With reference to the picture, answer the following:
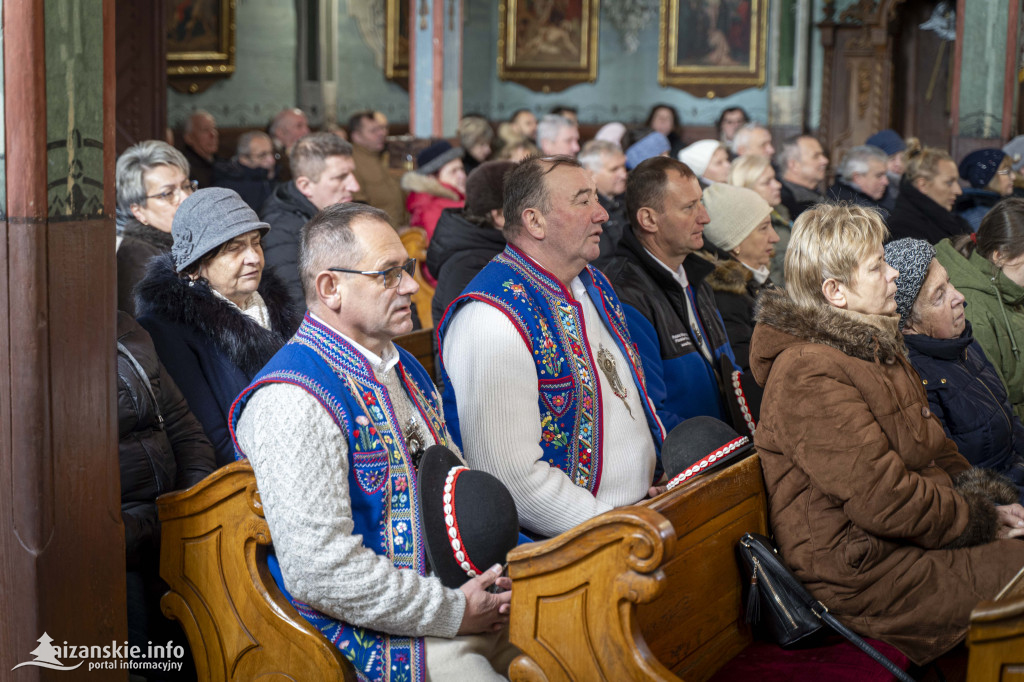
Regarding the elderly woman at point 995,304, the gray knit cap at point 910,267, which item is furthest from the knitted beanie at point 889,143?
the gray knit cap at point 910,267

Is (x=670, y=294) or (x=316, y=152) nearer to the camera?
(x=670, y=294)

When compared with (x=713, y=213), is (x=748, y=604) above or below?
below

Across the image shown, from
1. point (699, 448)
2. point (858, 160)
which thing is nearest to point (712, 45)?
point (858, 160)

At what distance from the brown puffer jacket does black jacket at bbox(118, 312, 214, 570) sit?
1550 millimetres

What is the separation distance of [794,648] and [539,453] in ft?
2.67

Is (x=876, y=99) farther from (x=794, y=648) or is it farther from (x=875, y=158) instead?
(x=794, y=648)

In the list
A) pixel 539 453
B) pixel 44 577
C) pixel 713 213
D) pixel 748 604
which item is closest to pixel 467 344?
pixel 539 453

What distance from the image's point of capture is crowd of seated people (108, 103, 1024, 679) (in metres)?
2.32

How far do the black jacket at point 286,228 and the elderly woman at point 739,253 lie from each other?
1.76 metres

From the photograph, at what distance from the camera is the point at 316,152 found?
501 centimetres

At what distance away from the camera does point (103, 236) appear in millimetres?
2385

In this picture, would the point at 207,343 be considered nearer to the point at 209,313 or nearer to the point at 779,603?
the point at 209,313

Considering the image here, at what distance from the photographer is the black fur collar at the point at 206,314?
3.05m

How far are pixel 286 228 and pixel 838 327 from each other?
286cm
